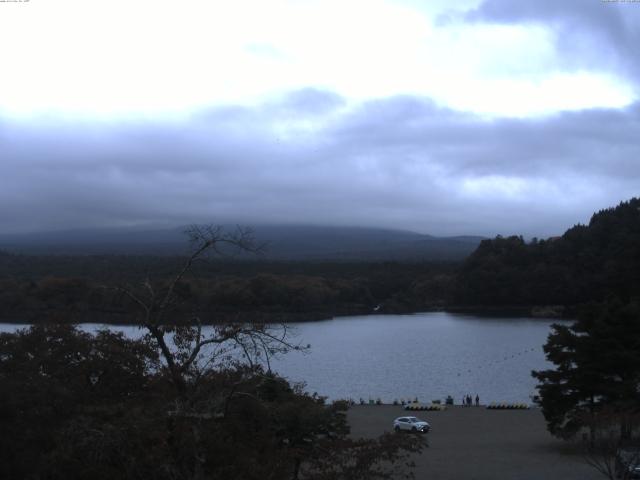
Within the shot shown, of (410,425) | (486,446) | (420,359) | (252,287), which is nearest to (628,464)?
(486,446)

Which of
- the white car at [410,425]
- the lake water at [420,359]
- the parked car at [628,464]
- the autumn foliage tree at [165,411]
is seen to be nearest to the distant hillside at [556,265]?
the lake water at [420,359]

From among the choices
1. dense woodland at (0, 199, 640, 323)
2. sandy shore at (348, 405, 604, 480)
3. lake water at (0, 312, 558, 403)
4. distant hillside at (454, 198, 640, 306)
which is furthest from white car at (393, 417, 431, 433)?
distant hillside at (454, 198, 640, 306)

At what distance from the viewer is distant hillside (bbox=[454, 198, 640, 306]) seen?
67838 mm

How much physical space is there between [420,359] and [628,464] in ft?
104

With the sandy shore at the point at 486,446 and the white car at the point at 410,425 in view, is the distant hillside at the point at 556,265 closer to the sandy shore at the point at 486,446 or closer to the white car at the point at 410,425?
the sandy shore at the point at 486,446

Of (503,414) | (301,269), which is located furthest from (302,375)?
(301,269)

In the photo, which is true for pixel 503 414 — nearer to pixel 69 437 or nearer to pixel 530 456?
pixel 530 456

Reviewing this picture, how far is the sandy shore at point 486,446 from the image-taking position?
15.2m

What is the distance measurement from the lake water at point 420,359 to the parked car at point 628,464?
13667 millimetres

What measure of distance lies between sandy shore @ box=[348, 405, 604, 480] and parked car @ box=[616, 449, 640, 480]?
1766 mm

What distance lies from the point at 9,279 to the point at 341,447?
62.6m

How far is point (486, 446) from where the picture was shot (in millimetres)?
18484

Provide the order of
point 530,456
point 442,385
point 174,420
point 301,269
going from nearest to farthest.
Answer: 1. point 174,420
2. point 530,456
3. point 442,385
4. point 301,269

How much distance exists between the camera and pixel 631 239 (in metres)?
66.3
